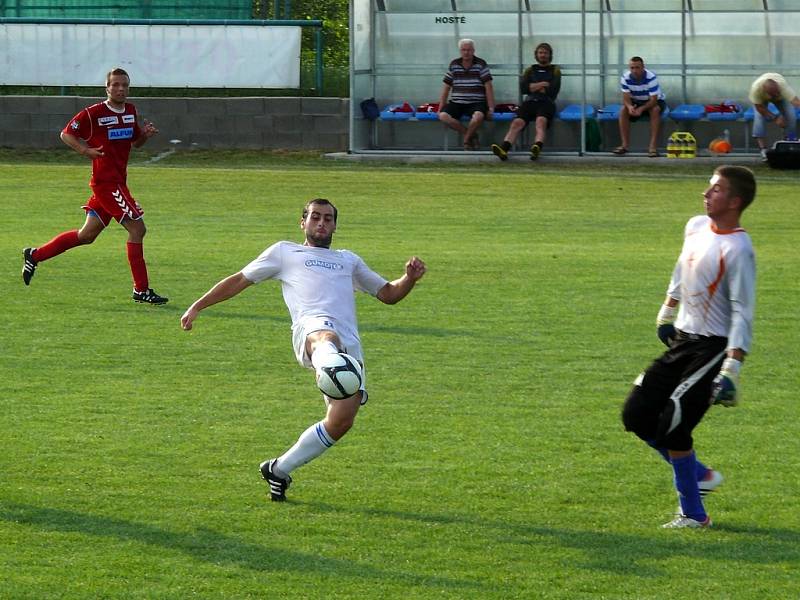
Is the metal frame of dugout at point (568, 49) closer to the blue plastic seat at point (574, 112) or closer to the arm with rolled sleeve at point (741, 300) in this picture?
the blue plastic seat at point (574, 112)

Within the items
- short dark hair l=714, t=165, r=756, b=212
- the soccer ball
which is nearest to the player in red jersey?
the soccer ball

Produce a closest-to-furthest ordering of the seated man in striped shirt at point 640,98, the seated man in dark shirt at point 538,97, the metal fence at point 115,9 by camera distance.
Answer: the seated man in striped shirt at point 640,98, the seated man in dark shirt at point 538,97, the metal fence at point 115,9

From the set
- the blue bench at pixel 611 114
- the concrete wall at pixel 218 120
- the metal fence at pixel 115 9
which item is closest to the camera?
the blue bench at pixel 611 114

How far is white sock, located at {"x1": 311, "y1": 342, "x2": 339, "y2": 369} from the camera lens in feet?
21.9

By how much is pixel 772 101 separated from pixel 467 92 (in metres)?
5.10

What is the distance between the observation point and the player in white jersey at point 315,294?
22.7 ft

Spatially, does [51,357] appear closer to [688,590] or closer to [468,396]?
[468,396]

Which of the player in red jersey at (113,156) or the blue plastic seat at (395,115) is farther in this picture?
the blue plastic seat at (395,115)

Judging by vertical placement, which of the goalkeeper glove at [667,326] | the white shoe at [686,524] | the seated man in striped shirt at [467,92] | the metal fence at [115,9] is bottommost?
the white shoe at [686,524]

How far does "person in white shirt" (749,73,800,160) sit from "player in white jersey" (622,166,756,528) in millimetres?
17605

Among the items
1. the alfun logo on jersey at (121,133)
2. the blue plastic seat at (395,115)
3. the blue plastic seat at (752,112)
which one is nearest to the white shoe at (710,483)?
the alfun logo on jersey at (121,133)

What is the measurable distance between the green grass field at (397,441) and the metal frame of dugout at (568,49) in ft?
30.3

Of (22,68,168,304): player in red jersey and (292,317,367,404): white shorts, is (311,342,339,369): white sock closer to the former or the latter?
(292,317,367,404): white shorts

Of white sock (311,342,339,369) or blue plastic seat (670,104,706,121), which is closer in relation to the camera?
white sock (311,342,339,369)
